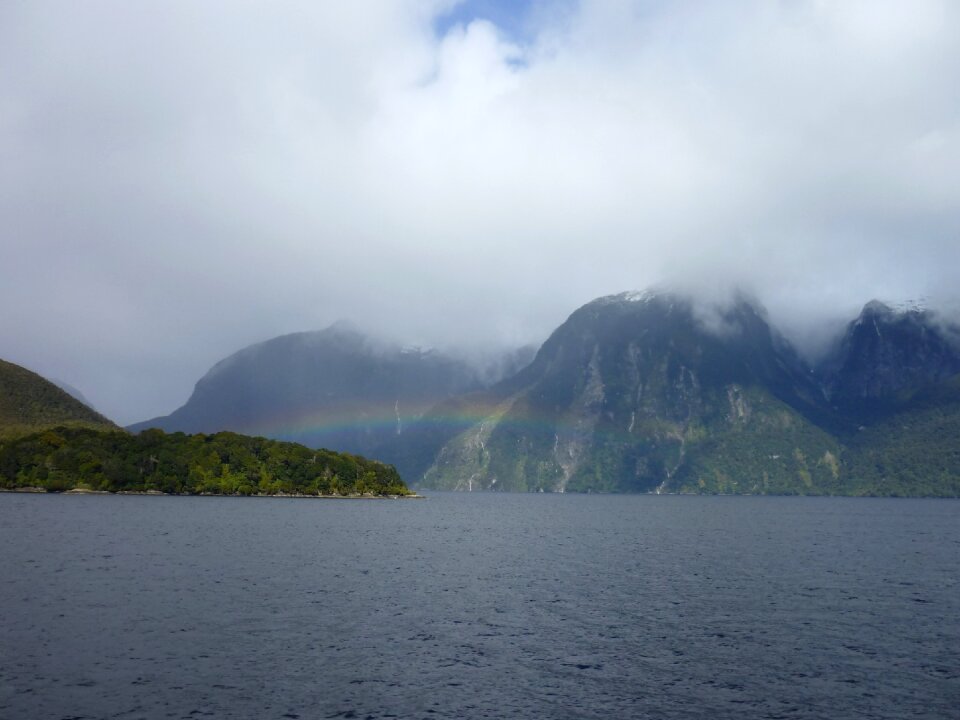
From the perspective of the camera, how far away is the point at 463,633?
6044 cm

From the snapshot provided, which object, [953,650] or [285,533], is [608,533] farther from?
[953,650]

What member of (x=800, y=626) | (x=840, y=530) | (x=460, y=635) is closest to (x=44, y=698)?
(x=460, y=635)

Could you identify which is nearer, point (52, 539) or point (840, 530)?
point (52, 539)

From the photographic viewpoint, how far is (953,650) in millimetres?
57062

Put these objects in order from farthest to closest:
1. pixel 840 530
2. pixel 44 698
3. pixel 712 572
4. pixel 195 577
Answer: pixel 840 530 → pixel 712 572 → pixel 195 577 → pixel 44 698

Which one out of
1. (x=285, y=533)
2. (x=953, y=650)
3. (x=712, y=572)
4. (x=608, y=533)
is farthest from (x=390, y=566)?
(x=608, y=533)

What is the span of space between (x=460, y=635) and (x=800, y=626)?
3164 centimetres

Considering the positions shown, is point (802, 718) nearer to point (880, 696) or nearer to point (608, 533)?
point (880, 696)

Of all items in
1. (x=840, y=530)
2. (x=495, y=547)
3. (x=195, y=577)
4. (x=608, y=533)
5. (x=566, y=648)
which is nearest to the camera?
(x=566, y=648)

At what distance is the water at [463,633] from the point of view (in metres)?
43.0

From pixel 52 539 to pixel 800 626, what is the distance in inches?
4474

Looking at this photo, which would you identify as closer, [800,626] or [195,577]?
[800,626]

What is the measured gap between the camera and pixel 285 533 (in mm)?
147750

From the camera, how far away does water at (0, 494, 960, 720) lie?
141 feet
